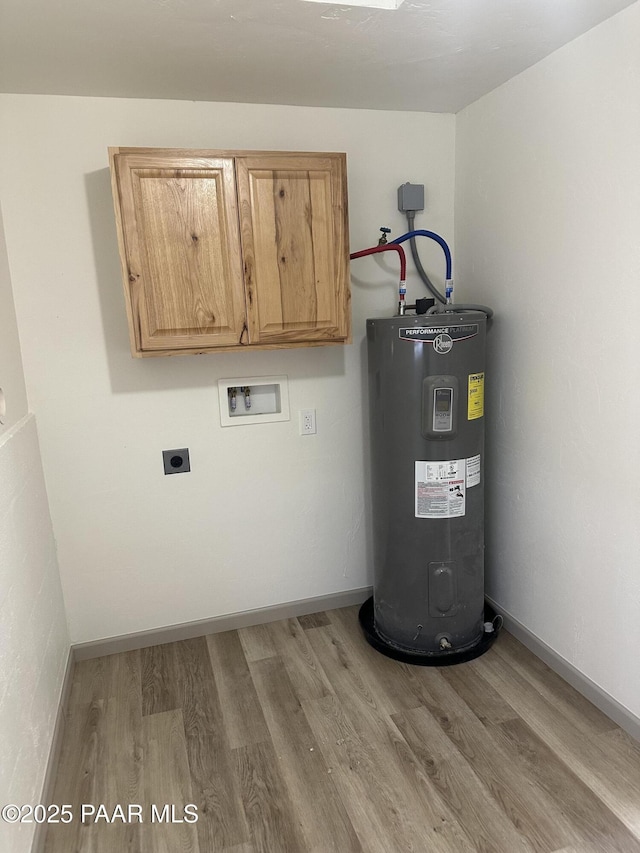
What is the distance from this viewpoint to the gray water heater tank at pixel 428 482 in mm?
2094

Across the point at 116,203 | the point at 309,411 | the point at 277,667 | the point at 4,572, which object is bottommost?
the point at 277,667

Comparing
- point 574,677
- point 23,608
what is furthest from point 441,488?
point 23,608

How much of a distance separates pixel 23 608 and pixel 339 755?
1.09 meters

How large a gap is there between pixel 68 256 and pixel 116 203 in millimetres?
366

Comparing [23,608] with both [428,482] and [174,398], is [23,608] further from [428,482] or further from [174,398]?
[428,482]

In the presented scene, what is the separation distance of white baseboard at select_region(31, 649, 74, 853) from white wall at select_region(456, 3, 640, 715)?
5.89 ft

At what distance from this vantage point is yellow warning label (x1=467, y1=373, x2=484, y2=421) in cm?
214

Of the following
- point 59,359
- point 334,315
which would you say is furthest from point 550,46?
point 59,359

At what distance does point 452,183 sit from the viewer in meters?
2.57

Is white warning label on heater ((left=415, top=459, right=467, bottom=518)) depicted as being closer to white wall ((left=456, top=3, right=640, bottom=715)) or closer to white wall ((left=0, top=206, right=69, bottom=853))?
white wall ((left=456, top=3, right=640, bottom=715))

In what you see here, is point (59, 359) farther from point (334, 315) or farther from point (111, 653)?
point (111, 653)

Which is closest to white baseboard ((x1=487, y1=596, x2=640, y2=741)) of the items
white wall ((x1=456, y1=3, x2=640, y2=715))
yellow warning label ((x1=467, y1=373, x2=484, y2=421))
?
white wall ((x1=456, y1=3, x2=640, y2=715))

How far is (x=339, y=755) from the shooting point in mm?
1869

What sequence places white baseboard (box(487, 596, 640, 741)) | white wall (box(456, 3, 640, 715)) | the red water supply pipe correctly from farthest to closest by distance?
the red water supply pipe < white baseboard (box(487, 596, 640, 741)) < white wall (box(456, 3, 640, 715))
